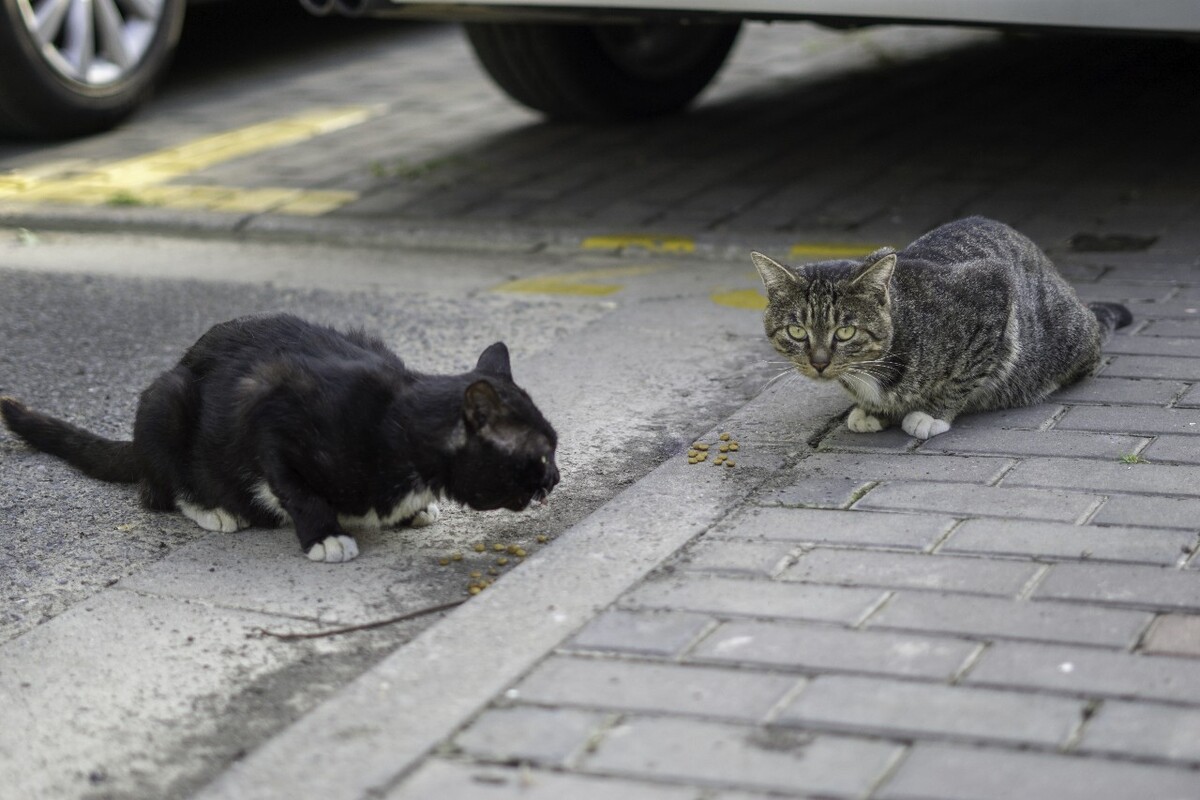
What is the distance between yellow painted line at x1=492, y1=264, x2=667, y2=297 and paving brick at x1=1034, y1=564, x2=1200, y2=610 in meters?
2.74

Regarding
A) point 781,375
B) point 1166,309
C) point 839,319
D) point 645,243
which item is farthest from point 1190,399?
point 645,243

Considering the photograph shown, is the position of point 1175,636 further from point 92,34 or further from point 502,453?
point 92,34

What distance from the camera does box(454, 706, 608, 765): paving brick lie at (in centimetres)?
263

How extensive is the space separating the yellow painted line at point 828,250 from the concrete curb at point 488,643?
1711 mm

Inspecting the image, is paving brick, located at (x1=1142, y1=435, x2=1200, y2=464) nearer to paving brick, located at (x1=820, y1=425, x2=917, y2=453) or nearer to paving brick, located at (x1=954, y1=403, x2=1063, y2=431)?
paving brick, located at (x1=954, y1=403, x2=1063, y2=431)

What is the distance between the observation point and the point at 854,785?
247cm

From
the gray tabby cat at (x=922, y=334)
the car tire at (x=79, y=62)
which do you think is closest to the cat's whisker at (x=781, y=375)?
the gray tabby cat at (x=922, y=334)

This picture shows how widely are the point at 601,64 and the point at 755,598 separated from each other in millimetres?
5085

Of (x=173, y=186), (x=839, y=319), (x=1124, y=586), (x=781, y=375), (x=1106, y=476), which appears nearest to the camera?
(x=1124, y=586)

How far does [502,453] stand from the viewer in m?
3.52

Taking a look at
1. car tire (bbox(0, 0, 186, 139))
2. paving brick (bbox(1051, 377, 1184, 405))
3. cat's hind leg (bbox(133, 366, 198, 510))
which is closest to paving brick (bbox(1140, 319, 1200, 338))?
paving brick (bbox(1051, 377, 1184, 405))

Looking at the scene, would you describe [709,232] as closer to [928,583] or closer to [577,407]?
[577,407]

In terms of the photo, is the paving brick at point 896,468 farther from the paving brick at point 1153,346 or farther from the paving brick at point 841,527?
the paving brick at point 1153,346

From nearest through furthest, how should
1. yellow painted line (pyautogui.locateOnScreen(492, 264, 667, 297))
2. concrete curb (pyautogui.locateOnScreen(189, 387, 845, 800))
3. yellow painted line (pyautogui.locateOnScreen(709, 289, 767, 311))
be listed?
concrete curb (pyautogui.locateOnScreen(189, 387, 845, 800)) < yellow painted line (pyautogui.locateOnScreen(709, 289, 767, 311)) < yellow painted line (pyautogui.locateOnScreen(492, 264, 667, 297))
